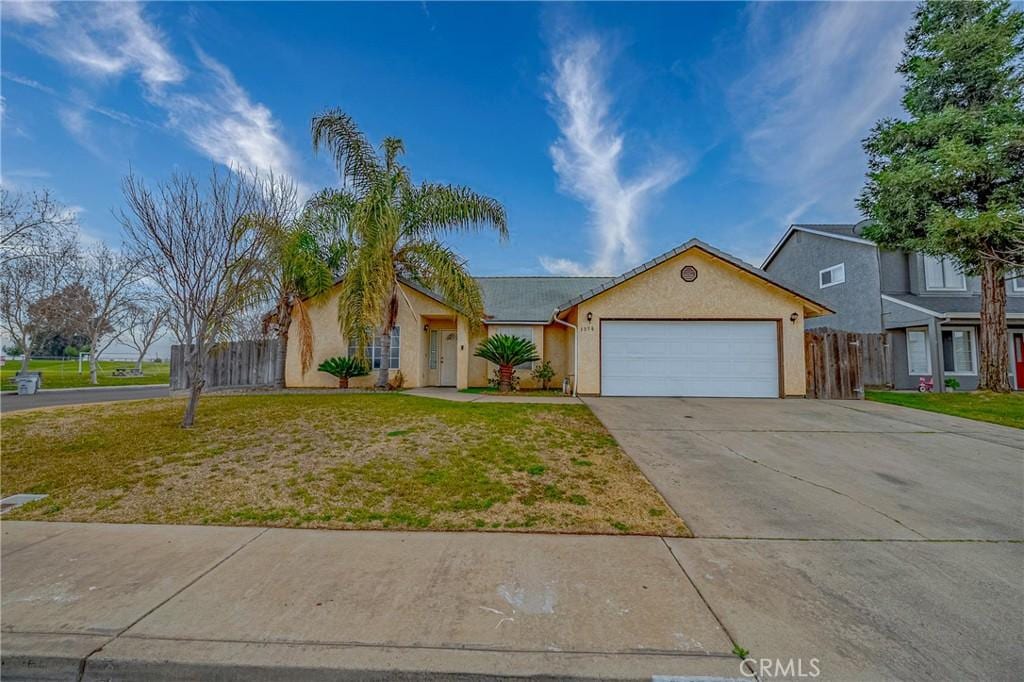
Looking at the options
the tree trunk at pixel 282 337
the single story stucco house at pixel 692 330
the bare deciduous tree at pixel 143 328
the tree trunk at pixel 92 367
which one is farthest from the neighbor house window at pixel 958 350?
the bare deciduous tree at pixel 143 328

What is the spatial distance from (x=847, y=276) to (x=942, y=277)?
3.03 m

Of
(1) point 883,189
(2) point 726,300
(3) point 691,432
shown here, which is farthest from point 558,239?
(3) point 691,432

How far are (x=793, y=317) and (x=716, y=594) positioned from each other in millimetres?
11137

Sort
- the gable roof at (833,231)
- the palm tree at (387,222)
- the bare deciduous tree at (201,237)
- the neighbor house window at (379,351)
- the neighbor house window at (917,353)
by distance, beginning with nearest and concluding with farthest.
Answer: the bare deciduous tree at (201,237) → the palm tree at (387,222) → the neighbor house window at (379,351) → the neighbor house window at (917,353) → the gable roof at (833,231)

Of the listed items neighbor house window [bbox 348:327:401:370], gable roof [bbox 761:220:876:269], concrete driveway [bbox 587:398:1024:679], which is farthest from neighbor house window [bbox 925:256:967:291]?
neighbor house window [bbox 348:327:401:370]

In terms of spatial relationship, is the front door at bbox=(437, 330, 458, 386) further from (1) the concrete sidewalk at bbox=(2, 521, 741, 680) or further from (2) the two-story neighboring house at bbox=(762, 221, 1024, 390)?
(2) the two-story neighboring house at bbox=(762, 221, 1024, 390)

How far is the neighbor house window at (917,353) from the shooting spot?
14758 mm

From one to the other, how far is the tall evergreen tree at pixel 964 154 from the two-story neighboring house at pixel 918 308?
1.52 m

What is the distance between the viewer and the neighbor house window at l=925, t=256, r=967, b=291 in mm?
15344

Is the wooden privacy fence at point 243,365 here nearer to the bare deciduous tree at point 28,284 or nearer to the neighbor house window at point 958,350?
the bare deciduous tree at point 28,284

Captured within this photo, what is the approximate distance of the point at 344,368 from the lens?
13.0 meters

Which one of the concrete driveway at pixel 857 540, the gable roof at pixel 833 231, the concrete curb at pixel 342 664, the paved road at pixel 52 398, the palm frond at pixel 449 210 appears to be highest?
the gable roof at pixel 833 231

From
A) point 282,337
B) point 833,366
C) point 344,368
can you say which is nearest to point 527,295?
point 344,368

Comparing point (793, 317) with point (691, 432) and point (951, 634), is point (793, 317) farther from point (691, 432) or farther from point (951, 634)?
point (951, 634)
